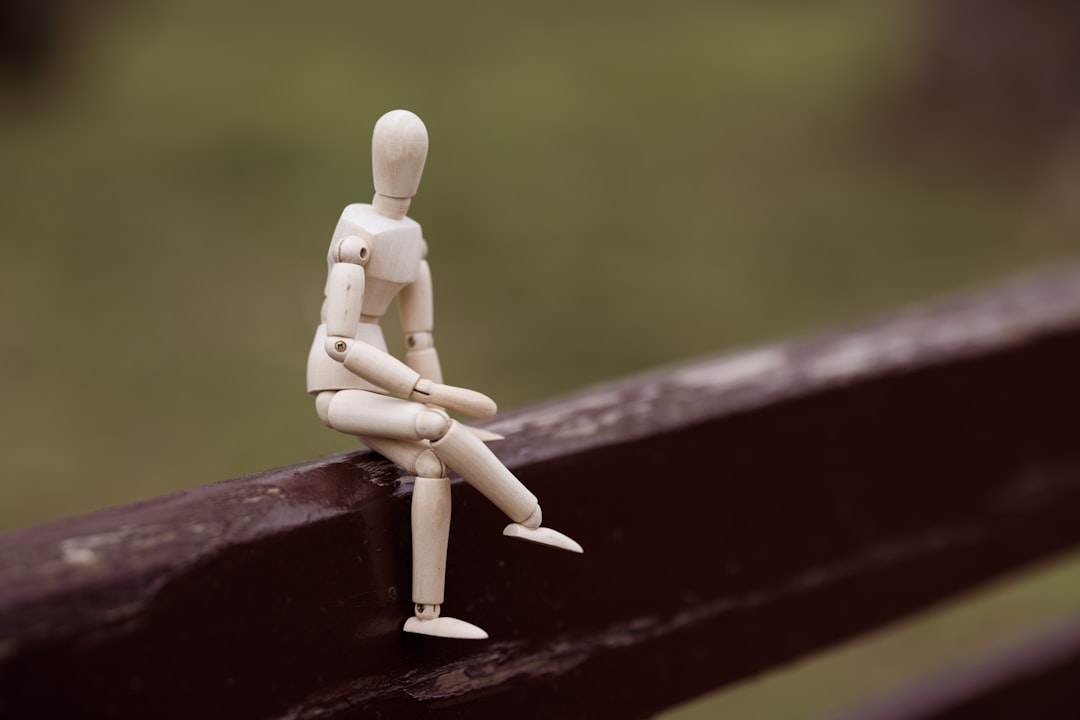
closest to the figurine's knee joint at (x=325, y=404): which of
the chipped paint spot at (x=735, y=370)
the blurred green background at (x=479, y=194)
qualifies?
the chipped paint spot at (x=735, y=370)

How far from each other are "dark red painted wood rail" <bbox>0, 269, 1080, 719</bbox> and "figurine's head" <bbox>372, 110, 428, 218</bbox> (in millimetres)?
168

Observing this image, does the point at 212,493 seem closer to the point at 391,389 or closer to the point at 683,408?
the point at 391,389

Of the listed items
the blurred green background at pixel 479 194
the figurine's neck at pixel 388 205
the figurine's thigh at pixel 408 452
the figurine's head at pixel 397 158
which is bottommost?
the figurine's thigh at pixel 408 452

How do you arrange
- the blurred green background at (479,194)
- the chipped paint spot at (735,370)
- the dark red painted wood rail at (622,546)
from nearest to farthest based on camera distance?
the dark red painted wood rail at (622,546)
the chipped paint spot at (735,370)
the blurred green background at (479,194)

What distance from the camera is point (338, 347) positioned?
2.08 ft

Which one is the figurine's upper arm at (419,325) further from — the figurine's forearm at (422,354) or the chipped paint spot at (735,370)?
the chipped paint spot at (735,370)

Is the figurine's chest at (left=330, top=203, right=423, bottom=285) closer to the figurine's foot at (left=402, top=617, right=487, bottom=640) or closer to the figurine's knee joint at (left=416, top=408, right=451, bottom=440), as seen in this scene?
the figurine's knee joint at (left=416, top=408, right=451, bottom=440)

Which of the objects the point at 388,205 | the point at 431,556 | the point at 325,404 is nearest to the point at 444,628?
the point at 431,556

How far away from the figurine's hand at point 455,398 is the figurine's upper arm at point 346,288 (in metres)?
0.05

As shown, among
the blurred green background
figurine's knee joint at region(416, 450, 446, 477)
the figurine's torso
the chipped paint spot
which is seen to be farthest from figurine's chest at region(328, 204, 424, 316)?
the blurred green background

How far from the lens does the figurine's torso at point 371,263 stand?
Answer: 26.2 inches

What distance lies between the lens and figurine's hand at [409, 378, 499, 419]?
632 millimetres

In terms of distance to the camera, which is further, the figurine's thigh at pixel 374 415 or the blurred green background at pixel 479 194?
the blurred green background at pixel 479 194

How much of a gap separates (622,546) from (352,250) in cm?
33
